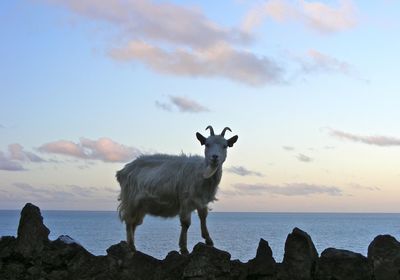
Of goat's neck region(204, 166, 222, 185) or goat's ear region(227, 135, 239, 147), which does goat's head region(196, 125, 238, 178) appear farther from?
goat's neck region(204, 166, 222, 185)

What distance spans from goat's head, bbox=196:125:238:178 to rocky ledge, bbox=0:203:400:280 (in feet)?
6.77

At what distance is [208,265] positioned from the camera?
12.3m

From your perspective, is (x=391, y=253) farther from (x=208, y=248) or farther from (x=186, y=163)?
(x=186, y=163)

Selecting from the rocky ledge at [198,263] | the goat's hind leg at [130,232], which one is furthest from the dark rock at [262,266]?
the goat's hind leg at [130,232]

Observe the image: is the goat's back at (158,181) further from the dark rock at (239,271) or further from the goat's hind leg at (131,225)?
the dark rock at (239,271)

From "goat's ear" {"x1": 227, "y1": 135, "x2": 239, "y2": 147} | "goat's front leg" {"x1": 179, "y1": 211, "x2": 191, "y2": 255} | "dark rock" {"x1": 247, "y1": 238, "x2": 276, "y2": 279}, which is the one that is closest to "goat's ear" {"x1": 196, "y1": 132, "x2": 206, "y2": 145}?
"goat's ear" {"x1": 227, "y1": 135, "x2": 239, "y2": 147}

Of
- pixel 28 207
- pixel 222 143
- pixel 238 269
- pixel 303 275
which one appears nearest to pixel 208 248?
pixel 238 269

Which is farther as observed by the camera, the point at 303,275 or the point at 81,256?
the point at 81,256

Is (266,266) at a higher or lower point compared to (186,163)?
lower

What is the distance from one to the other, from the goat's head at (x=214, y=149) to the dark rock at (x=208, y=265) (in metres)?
2.22

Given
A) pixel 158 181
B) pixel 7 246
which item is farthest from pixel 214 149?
Result: pixel 7 246

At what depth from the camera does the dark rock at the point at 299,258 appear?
40.0 feet

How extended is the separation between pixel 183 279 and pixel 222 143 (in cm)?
314

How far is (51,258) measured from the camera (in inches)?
523
